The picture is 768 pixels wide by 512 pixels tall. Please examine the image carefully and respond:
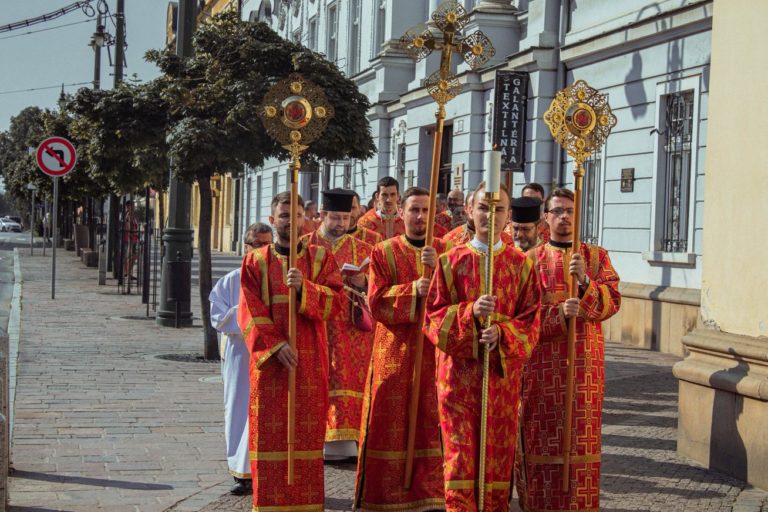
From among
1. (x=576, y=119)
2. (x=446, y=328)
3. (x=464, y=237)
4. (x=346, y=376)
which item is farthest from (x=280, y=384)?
(x=576, y=119)

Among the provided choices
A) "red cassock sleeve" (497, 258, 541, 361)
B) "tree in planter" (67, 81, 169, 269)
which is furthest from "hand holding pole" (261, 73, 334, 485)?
"tree in planter" (67, 81, 169, 269)

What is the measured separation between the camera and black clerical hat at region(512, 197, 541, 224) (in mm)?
7371

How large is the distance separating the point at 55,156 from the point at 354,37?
42.4 ft

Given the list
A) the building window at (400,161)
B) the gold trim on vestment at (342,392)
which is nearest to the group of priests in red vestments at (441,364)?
the gold trim on vestment at (342,392)

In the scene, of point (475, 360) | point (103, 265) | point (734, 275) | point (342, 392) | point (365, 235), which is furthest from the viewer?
point (103, 265)

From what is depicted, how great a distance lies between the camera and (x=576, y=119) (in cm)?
762

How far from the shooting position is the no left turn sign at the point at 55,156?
909 inches

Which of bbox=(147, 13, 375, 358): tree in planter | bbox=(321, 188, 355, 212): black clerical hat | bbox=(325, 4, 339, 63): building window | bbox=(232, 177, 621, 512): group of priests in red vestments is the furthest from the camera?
bbox=(325, 4, 339, 63): building window

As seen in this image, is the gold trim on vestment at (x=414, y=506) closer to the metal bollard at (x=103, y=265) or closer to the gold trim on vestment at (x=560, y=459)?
the gold trim on vestment at (x=560, y=459)

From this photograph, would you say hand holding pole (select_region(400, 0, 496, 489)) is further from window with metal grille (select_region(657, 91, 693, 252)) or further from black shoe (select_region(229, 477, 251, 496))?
window with metal grille (select_region(657, 91, 693, 252))

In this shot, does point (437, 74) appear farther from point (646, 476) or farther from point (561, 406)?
point (646, 476)

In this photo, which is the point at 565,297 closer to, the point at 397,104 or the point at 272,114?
the point at 272,114

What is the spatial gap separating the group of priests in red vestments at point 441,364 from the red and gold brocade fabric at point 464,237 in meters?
0.03

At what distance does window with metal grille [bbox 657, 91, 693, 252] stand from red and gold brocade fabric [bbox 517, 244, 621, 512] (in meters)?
9.95
